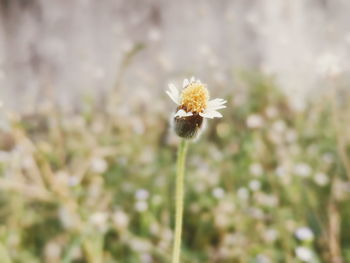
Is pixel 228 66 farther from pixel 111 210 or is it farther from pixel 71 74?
pixel 111 210

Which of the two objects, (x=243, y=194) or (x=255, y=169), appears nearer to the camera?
(x=243, y=194)

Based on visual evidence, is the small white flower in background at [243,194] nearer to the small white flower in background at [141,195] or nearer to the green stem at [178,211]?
the small white flower in background at [141,195]

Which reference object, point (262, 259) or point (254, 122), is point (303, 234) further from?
point (254, 122)

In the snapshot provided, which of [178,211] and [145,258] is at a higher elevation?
[145,258]

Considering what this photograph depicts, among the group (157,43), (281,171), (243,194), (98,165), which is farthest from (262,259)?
(157,43)

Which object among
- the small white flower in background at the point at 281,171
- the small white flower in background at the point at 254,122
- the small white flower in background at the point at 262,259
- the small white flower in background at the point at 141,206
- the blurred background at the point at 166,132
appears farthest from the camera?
the small white flower in background at the point at 254,122

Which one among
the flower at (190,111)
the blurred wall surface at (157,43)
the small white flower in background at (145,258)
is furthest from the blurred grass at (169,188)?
the flower at (190,111)

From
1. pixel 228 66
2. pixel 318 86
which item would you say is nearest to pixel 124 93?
pixel 228 66
